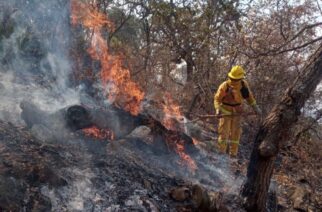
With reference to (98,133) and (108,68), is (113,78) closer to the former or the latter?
(108,68)

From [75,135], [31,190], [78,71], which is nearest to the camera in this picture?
[31,190]

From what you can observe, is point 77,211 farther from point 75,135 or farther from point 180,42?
point 180,42

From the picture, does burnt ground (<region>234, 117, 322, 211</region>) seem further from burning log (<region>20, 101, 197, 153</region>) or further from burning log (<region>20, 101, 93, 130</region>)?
burning log (<region>20, 101, 93, 130</region>)

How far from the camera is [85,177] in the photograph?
4863mm

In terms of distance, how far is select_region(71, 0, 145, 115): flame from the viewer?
6970mm

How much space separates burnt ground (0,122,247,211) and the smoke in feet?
6.09

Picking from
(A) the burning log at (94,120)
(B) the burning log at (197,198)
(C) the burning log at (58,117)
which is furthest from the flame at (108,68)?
(B) the burning log at (197,198)

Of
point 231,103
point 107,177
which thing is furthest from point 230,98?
point 107,177

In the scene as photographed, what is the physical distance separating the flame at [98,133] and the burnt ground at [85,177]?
0.10 metres

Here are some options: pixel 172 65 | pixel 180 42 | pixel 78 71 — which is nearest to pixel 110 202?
pixel 78 71

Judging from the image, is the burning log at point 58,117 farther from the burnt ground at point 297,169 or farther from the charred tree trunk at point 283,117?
the burnt ground at point 297,169

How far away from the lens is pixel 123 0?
13539 millimetres

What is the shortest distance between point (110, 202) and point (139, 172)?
110 cm

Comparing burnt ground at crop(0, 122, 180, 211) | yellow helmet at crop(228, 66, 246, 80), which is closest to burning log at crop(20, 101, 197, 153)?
burnt ground at crop(0, 122, 180, 211)
